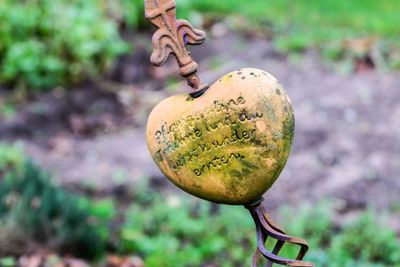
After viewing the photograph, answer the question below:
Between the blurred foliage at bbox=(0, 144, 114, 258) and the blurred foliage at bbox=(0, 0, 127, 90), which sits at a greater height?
the blurred foliage at bbox=(0, 0, 127, 90)

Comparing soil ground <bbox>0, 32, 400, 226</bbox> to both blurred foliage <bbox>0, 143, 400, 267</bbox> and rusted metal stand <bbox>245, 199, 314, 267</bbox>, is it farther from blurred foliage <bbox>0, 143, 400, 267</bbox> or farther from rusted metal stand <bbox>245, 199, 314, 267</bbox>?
rusted metal stand <bbox>245, 199, 314, 267</bbox>

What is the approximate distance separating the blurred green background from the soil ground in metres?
0.01

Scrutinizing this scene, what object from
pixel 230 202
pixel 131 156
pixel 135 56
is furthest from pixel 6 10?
pixel 230 202

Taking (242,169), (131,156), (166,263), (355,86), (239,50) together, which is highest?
(239,50)

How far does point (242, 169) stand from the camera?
1242mm

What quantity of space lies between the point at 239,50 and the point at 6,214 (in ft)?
11.4

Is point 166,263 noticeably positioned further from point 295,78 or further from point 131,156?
point 295,78

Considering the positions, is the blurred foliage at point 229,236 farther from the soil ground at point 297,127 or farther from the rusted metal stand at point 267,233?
the rusted metal stand at point 267,233

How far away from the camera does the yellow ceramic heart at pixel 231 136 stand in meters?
1.23

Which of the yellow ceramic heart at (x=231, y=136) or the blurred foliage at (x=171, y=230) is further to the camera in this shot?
the blurred foliage at (x=171, y=230)

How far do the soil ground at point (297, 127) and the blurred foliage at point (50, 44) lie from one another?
15 cm

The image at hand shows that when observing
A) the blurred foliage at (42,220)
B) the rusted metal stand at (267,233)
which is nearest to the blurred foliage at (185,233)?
the blurred foliage at (42,220)

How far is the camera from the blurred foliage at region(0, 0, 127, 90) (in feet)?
17.3

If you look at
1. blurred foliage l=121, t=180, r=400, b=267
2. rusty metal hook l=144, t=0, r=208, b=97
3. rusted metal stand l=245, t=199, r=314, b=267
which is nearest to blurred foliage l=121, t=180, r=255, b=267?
blurred foliage l=121, t=180, r=400, b=267
